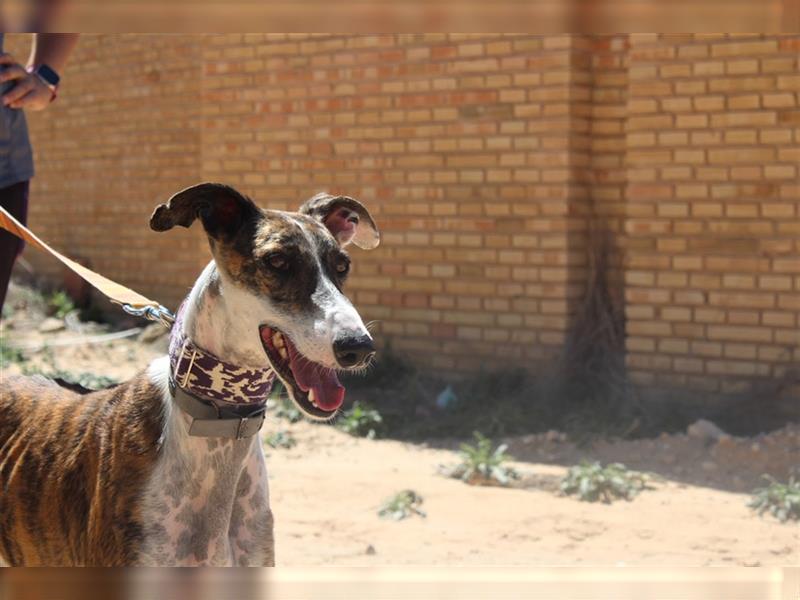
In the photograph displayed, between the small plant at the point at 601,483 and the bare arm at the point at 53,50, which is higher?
the bare arm at the point at 53,50

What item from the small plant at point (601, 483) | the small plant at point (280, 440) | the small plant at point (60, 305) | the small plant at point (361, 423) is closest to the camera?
the small plant at point (601, 483)

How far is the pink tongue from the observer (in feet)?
7.25

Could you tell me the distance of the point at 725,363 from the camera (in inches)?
280

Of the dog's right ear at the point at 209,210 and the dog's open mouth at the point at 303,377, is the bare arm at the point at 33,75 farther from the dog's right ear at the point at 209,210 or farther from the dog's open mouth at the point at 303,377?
the dog's open mouth at the point at 303,377

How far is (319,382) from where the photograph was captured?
224 cm

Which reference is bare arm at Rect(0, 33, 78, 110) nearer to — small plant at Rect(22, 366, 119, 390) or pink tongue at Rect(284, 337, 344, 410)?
pink tongue at Rect(284, 337, 344, 410)

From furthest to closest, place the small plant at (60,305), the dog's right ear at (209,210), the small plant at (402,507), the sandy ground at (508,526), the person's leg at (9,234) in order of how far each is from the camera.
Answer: the small plant at (60,305), the small plant at (402,507), the sandy ground at (508,526), the person's leg at (9,234), the dog's right ear at (209,210)

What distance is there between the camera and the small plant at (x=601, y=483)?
19.1ft

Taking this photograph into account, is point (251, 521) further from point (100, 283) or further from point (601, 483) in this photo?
point (601, 483)

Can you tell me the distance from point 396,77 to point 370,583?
786 centimetres

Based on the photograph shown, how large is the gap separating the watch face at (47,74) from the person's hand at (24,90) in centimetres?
4

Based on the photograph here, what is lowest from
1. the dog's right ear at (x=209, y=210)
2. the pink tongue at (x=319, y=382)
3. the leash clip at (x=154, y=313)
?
the pink tongue at (x=319, y=382)

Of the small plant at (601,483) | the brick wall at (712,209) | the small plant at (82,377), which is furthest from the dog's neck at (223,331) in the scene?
the small plant at (82,377)

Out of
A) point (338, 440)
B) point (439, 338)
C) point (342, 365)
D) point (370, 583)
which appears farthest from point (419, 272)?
point (370, 583)
